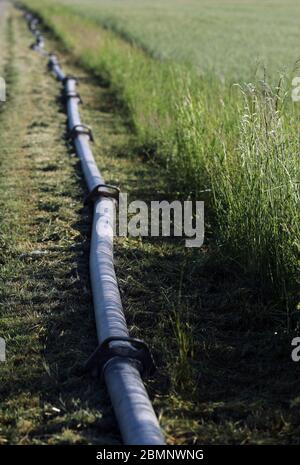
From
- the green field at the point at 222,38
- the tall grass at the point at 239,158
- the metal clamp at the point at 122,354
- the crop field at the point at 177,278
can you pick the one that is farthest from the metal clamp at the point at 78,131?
the metal clamp at the point at 122,354

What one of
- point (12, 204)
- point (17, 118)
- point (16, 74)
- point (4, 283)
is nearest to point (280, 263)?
point (4, 283)

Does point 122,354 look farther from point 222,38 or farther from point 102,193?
A: point 222,38

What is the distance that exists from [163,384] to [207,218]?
2.36m

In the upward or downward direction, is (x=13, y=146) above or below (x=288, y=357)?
above

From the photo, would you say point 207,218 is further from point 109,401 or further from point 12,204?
point 109,401

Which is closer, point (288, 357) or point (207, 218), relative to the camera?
point (288, 357)

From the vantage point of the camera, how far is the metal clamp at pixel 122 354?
3363mm

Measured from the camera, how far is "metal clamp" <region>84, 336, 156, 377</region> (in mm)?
3363

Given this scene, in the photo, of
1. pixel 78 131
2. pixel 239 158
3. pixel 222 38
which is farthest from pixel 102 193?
pixel 222 38

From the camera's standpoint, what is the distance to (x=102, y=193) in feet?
19.2

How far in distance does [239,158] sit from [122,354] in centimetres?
205

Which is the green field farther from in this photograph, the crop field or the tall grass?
the crop field

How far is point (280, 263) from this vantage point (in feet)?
13.4

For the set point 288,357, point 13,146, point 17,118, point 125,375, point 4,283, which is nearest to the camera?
point 125,375
